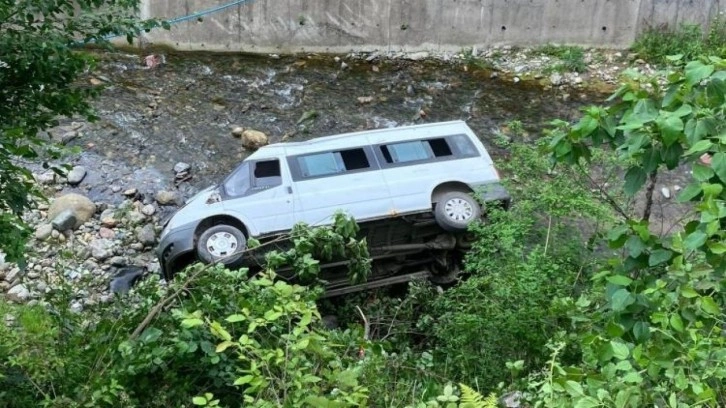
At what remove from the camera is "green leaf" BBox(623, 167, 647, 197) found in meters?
2.73

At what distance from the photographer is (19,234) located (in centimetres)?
382

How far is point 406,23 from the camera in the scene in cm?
1458

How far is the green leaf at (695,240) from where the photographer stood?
7.46 ft

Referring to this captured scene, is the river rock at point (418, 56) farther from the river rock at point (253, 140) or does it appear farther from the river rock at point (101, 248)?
the river rock at point (101, 248)

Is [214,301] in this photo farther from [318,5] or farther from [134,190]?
[318,5]

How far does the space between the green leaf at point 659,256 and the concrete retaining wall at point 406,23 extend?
12.5m

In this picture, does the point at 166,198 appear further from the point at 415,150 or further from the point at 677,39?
the point at 677,39

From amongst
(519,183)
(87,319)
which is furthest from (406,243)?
(87,319)

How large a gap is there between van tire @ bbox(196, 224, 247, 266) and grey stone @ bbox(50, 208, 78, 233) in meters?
2.51

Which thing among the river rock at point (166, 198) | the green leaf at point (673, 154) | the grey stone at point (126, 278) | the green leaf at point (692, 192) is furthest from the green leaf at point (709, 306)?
the river rock at point (166, 198)

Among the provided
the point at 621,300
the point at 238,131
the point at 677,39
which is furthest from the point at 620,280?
the point at 677,39

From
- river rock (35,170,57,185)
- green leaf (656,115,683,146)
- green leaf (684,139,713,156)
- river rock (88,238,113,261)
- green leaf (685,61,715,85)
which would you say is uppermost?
green leaf (685,61,715,85)

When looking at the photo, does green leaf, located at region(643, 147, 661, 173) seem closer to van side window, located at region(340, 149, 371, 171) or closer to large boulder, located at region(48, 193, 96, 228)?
van side window, located at region(340, 149, 371, 171)

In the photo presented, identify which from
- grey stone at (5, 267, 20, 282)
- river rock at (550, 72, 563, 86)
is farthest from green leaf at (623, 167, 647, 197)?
river rock at (550, 72, 563, 86)
